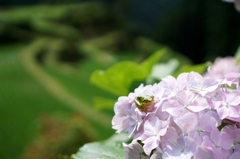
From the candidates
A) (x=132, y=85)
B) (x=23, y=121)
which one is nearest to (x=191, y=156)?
(x=132, y=85)

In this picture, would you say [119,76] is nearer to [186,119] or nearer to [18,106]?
[186,119]

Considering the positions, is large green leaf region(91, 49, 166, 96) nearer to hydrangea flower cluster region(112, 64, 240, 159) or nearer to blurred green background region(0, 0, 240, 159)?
blurred green background region(0, 0, 240, 159)

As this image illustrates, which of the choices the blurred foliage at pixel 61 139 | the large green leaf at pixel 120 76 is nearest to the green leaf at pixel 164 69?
the large green leaf at pixel 120 76

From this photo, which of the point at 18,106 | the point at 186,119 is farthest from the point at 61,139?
the point at 18,106

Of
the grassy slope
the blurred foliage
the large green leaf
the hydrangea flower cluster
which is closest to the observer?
the hydrangea flower cluster

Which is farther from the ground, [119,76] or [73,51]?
[73,51]

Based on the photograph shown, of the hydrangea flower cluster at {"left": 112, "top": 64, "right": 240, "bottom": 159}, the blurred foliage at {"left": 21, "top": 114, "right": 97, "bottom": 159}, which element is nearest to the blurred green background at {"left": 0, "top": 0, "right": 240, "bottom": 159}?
the blurred foliage at {"left": 21, "top": 114, "right": 97, "bottom": 159}

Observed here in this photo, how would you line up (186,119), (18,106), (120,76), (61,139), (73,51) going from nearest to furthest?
(186,119)
(120,76)
(61,139)
(18,106)
(73,51)
